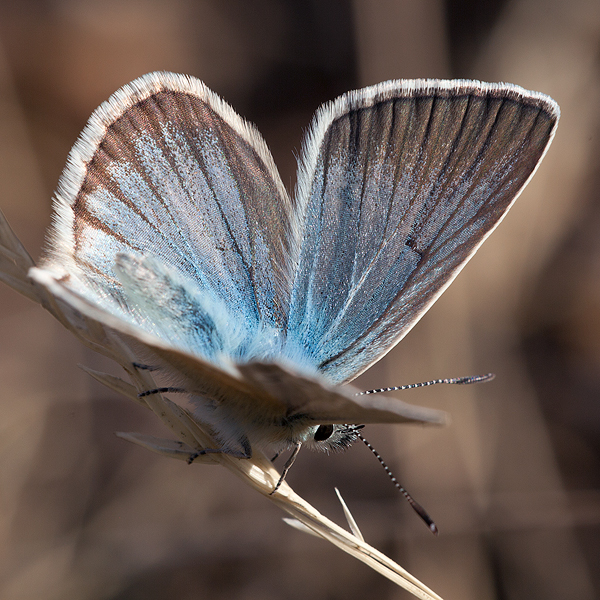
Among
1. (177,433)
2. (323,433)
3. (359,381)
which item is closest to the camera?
(177,433)

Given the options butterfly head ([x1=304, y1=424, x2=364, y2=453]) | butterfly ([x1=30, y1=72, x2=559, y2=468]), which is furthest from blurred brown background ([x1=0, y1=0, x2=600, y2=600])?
butterfly ([x1=30, y1=72, x2=559, y2=468])

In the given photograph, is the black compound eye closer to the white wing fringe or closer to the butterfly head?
the butterfly head

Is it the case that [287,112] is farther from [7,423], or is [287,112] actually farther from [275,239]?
[7,423]

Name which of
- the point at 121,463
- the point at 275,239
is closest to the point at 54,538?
the point at 121,463

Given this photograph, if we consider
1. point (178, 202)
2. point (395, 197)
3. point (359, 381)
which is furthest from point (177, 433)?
point (359, 381)

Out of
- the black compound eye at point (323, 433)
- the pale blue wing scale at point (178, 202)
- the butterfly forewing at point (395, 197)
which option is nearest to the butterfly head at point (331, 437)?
the black compound eye at point (323, 433)

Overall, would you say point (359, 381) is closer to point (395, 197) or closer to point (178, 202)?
point (395, 197)

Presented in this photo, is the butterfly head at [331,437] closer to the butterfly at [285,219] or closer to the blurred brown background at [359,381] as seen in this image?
the butterfly at [285,219]
